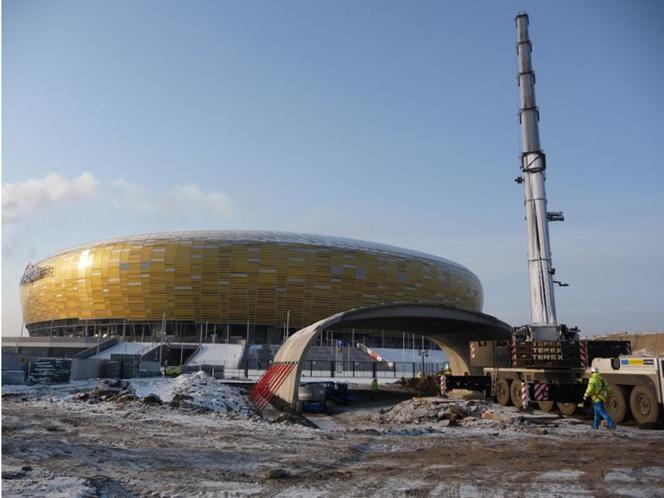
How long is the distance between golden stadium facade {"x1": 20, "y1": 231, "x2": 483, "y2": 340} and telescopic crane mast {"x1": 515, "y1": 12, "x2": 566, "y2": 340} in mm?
58418

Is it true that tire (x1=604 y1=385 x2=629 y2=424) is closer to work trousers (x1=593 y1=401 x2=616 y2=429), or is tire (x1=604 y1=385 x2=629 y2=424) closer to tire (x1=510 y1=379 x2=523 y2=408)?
work trousers (x1=593 y1=401 x2=616 y2=429)

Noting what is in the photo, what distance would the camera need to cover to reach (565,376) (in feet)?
69.6

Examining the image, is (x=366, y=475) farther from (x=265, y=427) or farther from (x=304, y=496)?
(x=265, y=427)

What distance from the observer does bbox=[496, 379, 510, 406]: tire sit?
2409 cm

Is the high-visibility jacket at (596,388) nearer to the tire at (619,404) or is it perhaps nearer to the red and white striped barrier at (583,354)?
the tire at (619,404)

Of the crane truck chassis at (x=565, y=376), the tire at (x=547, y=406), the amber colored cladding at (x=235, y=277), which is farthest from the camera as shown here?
the amber colored cladding at (x=235, y=277)

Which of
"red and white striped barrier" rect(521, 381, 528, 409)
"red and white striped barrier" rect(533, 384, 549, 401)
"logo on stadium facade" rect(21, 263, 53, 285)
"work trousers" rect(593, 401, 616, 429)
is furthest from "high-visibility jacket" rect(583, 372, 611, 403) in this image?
"logo on stadium facade" rect(21, 263, 53, 285)

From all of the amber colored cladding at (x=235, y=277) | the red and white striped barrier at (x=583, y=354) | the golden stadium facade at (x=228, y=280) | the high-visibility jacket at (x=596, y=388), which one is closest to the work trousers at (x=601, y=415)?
the high-visibility jacket at (x=596, y=388)

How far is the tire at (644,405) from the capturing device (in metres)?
16.4

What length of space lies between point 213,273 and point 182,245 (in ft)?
21.9

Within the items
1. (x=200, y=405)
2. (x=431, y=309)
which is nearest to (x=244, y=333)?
(x=431, y=309)

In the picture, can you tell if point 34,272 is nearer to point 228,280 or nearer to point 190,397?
point 228,280

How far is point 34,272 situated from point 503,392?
99.6 metres

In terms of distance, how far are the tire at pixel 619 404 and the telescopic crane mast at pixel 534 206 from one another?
5.37 metres
